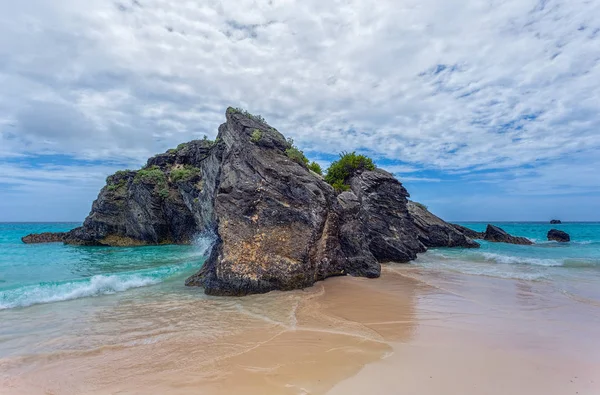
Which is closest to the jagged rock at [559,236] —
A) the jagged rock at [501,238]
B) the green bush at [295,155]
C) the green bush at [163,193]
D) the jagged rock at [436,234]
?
the jagged rock at [501,238]

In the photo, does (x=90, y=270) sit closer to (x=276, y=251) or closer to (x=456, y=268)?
(x=276, y=251)

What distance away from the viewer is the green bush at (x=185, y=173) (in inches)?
1437

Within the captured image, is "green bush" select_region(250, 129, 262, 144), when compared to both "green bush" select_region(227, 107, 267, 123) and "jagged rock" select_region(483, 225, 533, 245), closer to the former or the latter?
"green bush" select_region(227, 107, 267, 123)

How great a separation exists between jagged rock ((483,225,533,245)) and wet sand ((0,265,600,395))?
39.1 m

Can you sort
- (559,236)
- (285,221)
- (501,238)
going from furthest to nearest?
(559,236)
(501,238)
(285,221)

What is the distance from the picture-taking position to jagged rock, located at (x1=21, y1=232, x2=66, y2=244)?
43.3m

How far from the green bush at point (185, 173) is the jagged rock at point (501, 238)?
42822mm

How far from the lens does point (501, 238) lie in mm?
46594

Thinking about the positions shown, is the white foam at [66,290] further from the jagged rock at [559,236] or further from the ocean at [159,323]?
the jagged rock at [559,236]

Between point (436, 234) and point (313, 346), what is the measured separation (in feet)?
109

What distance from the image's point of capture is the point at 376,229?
21703 millimetres

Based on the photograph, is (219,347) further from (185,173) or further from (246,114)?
(185,173)

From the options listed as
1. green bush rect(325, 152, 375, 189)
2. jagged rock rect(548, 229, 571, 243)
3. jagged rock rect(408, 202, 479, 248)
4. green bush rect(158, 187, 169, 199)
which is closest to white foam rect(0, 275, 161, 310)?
green bush rect(325, 152, 375, 189)

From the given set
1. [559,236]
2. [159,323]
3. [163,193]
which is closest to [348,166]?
[159,323]
